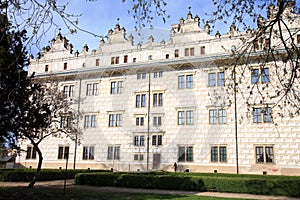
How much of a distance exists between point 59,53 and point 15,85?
2392cm

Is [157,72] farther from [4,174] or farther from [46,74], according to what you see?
[4,174]

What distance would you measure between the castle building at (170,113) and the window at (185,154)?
90mm

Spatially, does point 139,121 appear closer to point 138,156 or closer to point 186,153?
point 138,156

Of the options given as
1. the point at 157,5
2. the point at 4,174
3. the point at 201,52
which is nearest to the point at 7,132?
the point at 4,174

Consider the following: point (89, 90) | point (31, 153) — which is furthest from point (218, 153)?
point (31, 153)

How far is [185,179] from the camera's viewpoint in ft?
53.0

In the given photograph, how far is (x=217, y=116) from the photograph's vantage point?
86.0 ft

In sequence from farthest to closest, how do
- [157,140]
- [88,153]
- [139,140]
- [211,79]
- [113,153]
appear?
[88,153] < [113,153] < [139,140] < [157,140] < [211,79]

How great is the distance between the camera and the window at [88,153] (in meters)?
30.1

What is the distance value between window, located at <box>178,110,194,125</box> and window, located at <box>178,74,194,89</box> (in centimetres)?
249

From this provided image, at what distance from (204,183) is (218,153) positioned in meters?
10.2

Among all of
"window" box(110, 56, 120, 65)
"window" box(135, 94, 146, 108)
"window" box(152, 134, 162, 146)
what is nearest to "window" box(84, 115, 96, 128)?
"window" box(135, 94, 146, 108)

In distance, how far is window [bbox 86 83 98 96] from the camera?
32.1 meters

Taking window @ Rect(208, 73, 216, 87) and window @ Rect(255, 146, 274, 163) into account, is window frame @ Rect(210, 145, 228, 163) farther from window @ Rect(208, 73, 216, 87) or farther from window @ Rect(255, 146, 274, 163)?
window @ Rect(208, 73, 216, 87)
